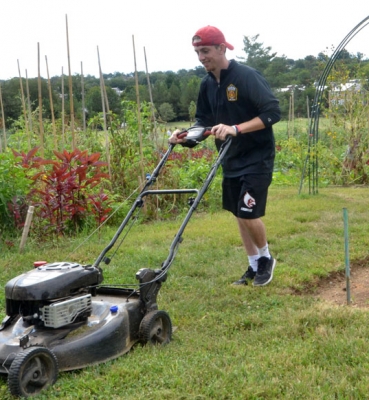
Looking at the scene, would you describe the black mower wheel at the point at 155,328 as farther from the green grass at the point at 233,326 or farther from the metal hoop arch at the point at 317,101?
the metal hoop arch at the point at 317,101

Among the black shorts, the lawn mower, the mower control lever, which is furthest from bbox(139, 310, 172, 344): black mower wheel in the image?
the mower control lever

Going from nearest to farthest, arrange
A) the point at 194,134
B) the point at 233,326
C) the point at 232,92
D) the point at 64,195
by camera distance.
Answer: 1. the point at 233,326
2. the point at 194,134
3. the point at 232,92
4. the point at 64,195

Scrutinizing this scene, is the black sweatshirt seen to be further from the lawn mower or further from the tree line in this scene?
the tree line

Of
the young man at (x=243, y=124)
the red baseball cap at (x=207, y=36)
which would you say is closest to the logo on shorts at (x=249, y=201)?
the young man at (x=243, y=124)

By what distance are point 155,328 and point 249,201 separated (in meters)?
1.41

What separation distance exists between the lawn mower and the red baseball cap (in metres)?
1.74

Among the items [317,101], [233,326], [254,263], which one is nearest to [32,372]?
[233,326]

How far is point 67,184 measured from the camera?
246 inches

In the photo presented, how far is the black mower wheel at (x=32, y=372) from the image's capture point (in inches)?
107

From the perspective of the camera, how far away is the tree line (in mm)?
12719

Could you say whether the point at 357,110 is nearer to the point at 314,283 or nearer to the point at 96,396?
the point at 314,283

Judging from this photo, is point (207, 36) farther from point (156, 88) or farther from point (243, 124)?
point (156, 88)

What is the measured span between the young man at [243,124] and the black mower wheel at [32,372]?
1.98m

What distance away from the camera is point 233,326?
377cm
